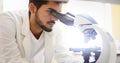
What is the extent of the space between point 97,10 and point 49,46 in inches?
30.5

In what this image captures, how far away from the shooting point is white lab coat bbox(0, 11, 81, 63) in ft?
2.91

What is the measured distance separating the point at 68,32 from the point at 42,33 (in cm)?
19

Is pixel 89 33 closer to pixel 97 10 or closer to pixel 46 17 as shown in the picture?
pixel 46 17

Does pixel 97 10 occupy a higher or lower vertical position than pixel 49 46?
higher

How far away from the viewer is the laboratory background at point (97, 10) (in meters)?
1.04

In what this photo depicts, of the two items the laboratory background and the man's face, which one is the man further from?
the laboratory background

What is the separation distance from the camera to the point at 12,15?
1.01m

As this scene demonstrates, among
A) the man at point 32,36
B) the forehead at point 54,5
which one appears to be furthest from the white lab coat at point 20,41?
the forehead at point 54,5

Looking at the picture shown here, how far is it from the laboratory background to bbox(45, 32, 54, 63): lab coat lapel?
0.19 meters

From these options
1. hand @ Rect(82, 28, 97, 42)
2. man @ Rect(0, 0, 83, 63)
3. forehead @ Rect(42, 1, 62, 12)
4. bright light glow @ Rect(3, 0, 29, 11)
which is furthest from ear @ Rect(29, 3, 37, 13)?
hand @ Rect(82, 28, 97, 42)

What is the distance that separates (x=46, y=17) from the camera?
3.15 ft

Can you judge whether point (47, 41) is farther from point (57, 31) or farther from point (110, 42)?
point (110, 42)

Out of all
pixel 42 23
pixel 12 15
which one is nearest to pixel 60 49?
pixel 42 23

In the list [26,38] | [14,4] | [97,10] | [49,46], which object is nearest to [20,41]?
[26,38]
